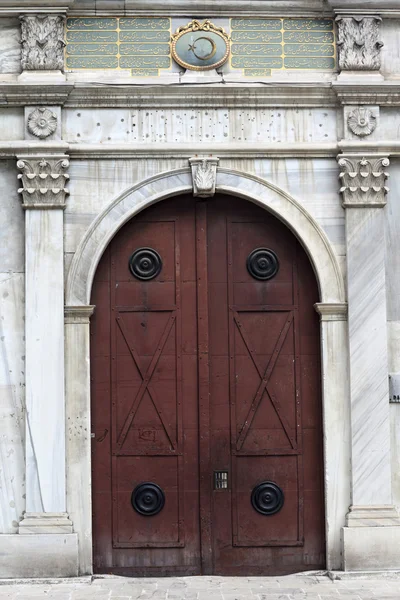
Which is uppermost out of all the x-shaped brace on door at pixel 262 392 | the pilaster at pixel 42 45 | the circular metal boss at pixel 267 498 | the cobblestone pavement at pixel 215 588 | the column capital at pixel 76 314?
the pilaster at pixel 42 45

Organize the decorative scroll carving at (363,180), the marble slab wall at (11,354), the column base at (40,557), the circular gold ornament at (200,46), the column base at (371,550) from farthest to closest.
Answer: the circular gold ornament at (200,46), the decorative scroll carving at (363,180), the marble slab wall at (11,354), the column base at (371,550), the column base at (40,557)

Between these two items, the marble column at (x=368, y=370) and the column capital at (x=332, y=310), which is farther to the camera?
the column capital at (x=332, y=310)

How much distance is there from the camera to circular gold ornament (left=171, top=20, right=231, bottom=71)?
9.56 m

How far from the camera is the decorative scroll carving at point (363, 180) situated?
9461 mm

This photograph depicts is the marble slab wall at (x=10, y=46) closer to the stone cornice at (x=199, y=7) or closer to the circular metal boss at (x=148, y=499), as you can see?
the stone cornice at (x=199, y=7)

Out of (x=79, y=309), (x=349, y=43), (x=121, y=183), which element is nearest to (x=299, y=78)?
(x=349, y=43)

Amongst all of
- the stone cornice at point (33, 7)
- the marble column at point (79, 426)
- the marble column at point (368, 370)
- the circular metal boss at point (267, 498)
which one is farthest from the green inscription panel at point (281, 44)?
the circular metal boss at point (267, 498)

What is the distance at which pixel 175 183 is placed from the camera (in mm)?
9492

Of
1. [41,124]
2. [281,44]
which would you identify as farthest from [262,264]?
[41,124]

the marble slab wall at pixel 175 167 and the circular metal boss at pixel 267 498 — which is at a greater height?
the marble slab wall at pixel 175 167

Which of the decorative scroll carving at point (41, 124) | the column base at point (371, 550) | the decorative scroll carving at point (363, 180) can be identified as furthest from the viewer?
the decorative scroll carving at point (363, 180)

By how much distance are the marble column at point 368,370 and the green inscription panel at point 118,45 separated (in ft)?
6.85

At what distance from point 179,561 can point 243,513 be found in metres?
0.77

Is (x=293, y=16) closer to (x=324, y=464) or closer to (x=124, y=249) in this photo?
(x=124, y=249)
